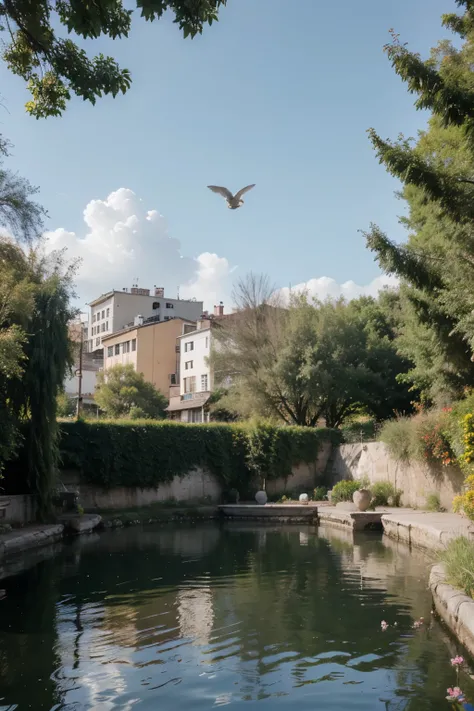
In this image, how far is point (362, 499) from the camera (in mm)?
21188

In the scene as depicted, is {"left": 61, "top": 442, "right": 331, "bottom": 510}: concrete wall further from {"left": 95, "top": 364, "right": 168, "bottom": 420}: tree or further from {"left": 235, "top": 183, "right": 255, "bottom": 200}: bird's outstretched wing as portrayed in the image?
{"left": 95, "top": 364, "right": 168, "bottom": 420}: tree

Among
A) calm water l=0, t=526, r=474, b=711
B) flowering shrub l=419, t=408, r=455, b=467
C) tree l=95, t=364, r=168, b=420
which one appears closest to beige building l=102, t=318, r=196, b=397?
tree l=95, t=364, r=168, b=420

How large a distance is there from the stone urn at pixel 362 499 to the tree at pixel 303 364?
9.33m

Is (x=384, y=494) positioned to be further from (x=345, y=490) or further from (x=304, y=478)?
(x=304, y=478)

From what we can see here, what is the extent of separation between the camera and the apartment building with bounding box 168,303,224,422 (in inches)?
1958

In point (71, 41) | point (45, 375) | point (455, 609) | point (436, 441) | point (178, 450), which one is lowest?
point (455, 609)

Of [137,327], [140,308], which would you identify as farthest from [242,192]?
[140,308]

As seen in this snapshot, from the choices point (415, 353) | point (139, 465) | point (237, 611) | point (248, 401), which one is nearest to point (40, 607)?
point (237, 611)

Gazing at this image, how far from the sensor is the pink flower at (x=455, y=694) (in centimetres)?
544

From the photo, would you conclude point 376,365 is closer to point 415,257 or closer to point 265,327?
point 265,327

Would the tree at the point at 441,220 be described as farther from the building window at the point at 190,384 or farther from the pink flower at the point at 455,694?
the building window at the point at 190,384

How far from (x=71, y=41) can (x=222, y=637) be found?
23.0 feet

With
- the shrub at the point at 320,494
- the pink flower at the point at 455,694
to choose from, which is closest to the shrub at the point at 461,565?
the pink flower at the point at 455,694

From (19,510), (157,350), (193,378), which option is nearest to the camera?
(19,510)
